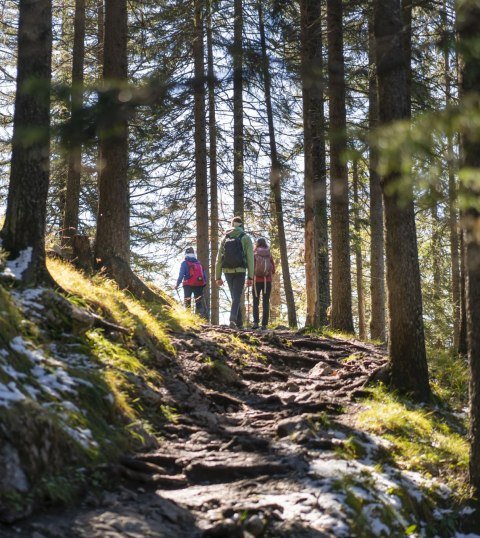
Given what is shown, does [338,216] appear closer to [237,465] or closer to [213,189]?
[213,189]

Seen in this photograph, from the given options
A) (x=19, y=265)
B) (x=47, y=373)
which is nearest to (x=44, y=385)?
(x=47, y=373)

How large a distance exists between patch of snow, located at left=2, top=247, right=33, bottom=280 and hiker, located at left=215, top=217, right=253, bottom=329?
6.18m

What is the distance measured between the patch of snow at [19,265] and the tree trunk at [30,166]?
0.04 feet

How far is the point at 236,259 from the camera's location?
43.5ft

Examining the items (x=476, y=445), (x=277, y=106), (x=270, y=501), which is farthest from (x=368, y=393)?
(x=277, y=106)

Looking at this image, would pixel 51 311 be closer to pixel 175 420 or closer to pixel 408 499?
pixel 175 420

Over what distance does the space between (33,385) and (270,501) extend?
2.16 metres

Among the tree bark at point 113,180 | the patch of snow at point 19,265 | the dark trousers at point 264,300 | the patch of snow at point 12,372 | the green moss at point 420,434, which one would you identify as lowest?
the green moss at point 420,434

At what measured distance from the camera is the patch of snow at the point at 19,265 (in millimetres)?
7121

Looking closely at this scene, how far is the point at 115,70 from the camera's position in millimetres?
11367

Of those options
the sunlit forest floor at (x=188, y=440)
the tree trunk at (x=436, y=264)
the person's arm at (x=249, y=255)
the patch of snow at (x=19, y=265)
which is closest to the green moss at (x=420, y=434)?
the sunlit forest floor at (x=188, y=440)

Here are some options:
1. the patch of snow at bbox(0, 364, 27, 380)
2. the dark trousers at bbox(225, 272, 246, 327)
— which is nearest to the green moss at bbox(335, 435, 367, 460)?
the patch of snow at bbox(0, 364, 27, 380)

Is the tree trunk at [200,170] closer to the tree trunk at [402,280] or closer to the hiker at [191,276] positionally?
the hiker at [191,276]

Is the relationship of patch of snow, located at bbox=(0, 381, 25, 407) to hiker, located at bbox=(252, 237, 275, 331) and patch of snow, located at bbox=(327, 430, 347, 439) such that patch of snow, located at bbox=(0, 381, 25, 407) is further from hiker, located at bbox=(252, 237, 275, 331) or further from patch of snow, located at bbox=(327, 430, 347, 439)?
hiker, located at bbox=(252, 237, 275, 331)
